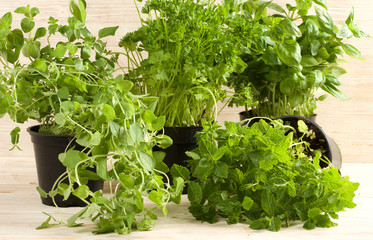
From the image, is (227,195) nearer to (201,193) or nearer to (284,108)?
(201,193)

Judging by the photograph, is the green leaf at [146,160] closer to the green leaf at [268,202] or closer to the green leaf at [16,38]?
the green leaf at [268,202]

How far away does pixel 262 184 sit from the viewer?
1.04 meters

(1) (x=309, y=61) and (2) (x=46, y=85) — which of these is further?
(1) (x=309, y=61)

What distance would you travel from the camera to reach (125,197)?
2.98ft

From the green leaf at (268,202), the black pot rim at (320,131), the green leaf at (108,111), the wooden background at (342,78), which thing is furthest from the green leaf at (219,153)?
Answer: the wooden background at (342,78)

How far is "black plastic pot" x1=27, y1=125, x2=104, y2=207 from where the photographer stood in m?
1.10

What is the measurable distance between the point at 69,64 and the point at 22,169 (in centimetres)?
59

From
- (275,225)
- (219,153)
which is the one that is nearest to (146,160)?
(219,153)

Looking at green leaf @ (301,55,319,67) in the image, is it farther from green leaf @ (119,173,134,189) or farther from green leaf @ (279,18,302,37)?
green leaf @ (119,173,134,189)

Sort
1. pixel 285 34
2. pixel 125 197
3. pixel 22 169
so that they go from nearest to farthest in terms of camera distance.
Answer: pixel 125 197 < pixel 285 34 < pixel 22 169

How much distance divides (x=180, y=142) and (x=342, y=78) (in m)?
0.75

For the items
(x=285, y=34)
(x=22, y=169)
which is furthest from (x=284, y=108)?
(x=22, y=169)

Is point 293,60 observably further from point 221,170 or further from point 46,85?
point 46,85

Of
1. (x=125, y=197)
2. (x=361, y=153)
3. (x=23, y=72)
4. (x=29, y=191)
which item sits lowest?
(x=361, y=153)
